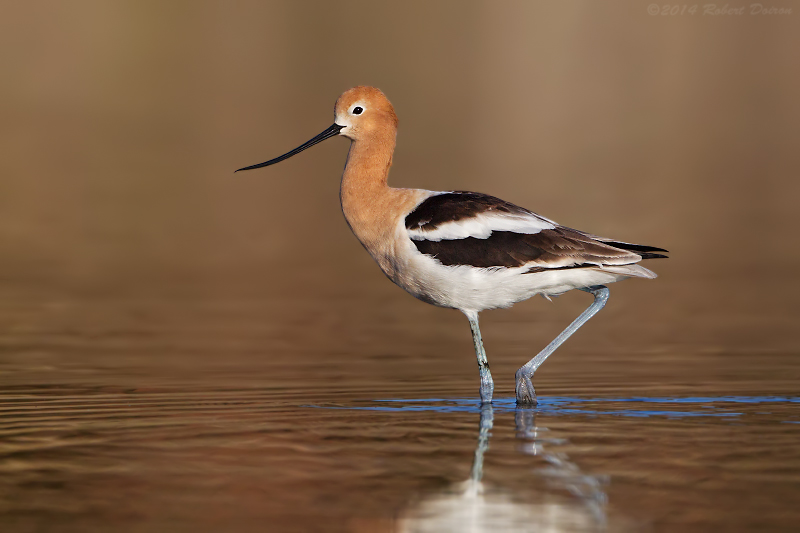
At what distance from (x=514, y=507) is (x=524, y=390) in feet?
9.61

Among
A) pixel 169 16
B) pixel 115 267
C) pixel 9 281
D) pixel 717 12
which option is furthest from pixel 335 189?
pixel 717 12

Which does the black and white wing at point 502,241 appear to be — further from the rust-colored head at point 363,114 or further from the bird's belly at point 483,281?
the rust-colored head at point 363,114

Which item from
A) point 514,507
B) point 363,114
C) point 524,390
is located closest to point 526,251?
point 524,390

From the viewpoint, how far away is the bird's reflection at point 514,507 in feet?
18.0

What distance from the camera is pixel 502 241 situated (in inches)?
351

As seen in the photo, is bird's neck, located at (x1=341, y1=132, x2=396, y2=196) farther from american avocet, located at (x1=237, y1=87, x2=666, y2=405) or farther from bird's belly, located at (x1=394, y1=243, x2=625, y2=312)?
bird's belly, located at (x1=394, y1=243, x2=625, y2=312)

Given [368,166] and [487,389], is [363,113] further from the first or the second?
[487,389]

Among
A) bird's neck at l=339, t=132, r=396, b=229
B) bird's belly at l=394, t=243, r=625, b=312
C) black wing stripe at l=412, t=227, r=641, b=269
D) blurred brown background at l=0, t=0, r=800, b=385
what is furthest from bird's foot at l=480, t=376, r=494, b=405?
blurred brown background at l=0, t=0, r=800, b=385

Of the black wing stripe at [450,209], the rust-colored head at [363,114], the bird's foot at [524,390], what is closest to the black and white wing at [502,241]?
the black wing stripe at [450,209]

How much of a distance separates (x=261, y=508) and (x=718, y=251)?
13851 mm

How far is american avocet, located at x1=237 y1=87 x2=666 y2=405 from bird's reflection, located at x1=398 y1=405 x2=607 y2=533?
2.33m

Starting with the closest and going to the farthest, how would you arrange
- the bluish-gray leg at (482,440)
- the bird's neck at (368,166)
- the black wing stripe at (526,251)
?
the bluish-gray leg at (482,440) → the black wing stripe at (526,251) → the bird's neck at (368,166)

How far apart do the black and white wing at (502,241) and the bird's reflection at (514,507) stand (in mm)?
2431

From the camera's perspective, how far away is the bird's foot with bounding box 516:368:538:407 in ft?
28.2
